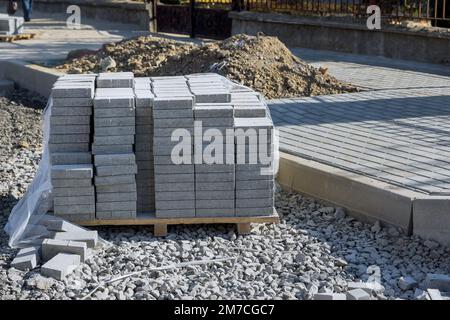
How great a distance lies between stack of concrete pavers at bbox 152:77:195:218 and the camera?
272 inches

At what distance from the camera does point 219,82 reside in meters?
7.84

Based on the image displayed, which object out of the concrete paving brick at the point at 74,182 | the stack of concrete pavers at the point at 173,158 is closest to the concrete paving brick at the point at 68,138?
the concrete paving brick at the point at 74,182

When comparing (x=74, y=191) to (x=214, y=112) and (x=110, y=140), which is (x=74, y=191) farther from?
(x=214, y=112)

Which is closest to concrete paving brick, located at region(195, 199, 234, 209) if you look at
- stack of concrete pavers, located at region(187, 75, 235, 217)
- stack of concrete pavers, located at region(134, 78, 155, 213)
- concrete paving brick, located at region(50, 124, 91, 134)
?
stack of concrete pavers, located at region(187, 75, 235, 217)

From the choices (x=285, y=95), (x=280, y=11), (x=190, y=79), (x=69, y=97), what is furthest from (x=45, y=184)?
(x=280, y=11)

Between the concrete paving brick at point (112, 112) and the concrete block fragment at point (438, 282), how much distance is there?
266cm

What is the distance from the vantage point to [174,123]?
→ 6.91 metres

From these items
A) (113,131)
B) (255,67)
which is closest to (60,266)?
(113,131)

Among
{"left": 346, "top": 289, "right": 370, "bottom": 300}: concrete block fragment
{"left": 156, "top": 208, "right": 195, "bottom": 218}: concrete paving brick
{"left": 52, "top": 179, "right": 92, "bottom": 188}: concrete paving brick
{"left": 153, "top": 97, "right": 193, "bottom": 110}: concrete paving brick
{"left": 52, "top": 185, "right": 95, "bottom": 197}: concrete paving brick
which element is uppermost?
{"left": 153, "top": 97, "right": 193, "bottom": 110}: concrete paving brick

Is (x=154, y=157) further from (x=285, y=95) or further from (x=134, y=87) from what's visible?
(x=285, y=95)

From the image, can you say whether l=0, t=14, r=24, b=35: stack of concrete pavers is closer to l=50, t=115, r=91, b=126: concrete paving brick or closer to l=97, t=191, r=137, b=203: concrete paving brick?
l=50, t=115, r=91, b=126: concrete paving brick

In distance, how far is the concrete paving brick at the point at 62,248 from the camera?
21.0 feet
